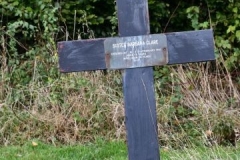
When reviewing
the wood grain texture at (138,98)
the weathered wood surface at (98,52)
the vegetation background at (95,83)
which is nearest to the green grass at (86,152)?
the vegetation background at (95,83)

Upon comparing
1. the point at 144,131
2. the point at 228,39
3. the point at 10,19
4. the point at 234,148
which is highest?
the point at 10,19

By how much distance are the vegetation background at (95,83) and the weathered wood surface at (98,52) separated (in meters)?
1.61

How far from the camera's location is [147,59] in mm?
3506

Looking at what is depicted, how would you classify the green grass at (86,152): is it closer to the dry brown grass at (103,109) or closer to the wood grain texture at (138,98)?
the dry brown grass at (103,109)

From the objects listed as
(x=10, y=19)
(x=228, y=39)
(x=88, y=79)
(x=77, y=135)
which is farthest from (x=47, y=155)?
(x=228, y=39)

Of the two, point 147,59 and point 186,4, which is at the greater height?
point 186,4

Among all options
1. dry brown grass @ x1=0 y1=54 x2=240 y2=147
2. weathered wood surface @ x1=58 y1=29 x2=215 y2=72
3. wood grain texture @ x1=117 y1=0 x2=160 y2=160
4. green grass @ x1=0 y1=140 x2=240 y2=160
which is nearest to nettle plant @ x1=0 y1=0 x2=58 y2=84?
dry brown grass @ x1=0 y1=54 x2=240 y2=147

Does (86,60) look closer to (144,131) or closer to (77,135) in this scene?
(144,131)

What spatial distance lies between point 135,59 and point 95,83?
2.73 metres

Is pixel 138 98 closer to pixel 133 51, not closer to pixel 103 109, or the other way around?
pixel 133 51

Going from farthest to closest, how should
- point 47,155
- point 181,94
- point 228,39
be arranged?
1. point 228,39
2. point 181,94
3. point 47,155

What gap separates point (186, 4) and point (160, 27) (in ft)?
1.68

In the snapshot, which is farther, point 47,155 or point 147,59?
point 47,155

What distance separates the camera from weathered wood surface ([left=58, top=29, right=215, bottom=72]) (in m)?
3.55
